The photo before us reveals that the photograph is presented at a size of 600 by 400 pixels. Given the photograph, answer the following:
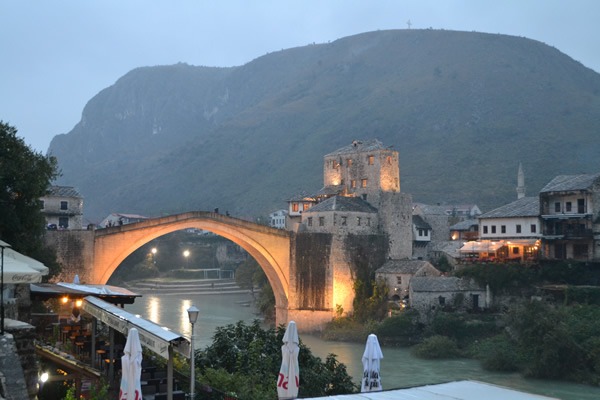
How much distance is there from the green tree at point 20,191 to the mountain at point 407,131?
70.8m

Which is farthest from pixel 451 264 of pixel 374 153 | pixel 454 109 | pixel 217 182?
pixel 217 182

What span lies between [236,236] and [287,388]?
3000cm

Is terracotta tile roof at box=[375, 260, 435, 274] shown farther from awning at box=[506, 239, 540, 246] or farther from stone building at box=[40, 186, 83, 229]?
stone building at box=[40, 186, 83, 229]

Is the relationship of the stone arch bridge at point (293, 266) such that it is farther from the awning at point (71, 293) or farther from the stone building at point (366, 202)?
the awning at point (71, 293)

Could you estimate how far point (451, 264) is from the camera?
48812 millimetres

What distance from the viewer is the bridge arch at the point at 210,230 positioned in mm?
38375

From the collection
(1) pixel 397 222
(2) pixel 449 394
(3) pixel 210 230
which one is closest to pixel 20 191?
(2) pixel 449 394

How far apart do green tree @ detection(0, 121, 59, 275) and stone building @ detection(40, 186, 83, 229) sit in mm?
23871

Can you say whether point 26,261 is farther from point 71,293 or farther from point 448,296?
point 448,296

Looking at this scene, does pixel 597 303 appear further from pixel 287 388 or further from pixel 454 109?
pixel 454 109

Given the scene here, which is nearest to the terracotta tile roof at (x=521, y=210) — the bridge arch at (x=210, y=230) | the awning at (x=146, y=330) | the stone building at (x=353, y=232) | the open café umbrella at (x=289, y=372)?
the stone building at (x=353, y=232)

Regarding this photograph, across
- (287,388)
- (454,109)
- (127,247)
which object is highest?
(454,109)

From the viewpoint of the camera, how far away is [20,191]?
76.8 ft

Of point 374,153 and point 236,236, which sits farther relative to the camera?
point 374,153
